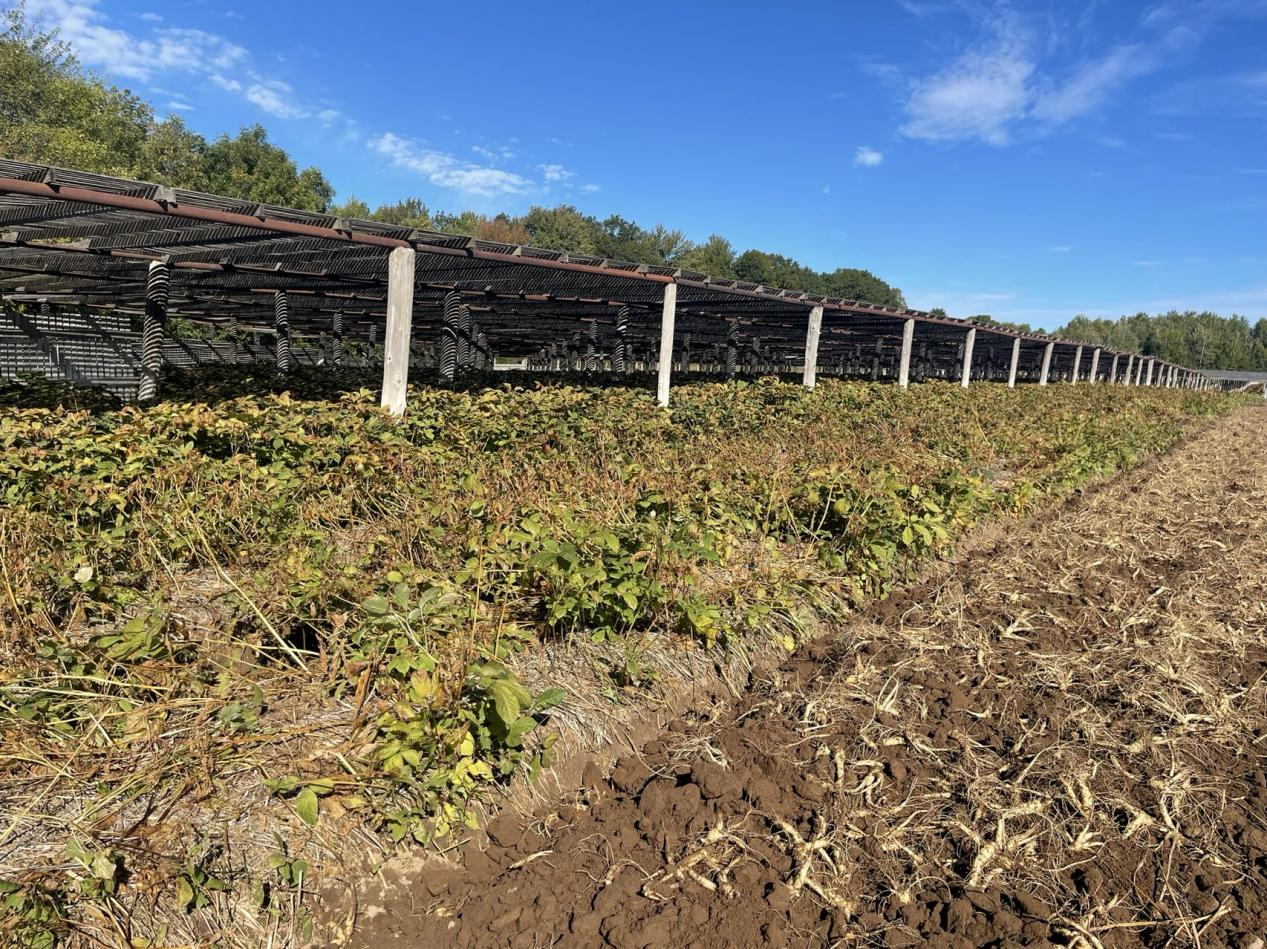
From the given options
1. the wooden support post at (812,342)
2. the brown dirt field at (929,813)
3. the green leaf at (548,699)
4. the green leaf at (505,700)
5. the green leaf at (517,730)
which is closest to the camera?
the brown dirt field at (929,813)

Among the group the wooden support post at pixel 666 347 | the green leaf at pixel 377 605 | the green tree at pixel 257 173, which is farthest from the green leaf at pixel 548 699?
the green tree at pixel 257 173

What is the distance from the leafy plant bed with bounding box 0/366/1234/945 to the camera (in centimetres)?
258

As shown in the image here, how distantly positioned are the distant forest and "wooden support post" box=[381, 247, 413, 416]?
2955 centimetres

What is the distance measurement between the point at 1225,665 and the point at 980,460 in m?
4.73

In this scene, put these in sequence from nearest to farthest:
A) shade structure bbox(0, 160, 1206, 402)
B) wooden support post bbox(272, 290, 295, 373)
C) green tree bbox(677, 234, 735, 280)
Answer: shade structure bbox(0, 160, 1206, 402)
wooden support post bbox(272, 290, 295, 373)
green tree bbox(677, 234, 735, 280)

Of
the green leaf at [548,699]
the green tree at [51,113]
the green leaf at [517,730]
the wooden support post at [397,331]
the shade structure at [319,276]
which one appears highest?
the green tree at [51,113]

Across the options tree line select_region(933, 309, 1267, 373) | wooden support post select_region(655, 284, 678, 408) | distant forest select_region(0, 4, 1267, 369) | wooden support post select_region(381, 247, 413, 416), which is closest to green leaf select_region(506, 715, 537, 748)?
wooden support post select_region(381, 247, 413, 416)

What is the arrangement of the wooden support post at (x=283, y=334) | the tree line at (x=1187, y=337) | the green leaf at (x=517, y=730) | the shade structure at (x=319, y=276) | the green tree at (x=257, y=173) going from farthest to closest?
the tree line at (x=1187, y=337) → the green tree at (x=257, y=173) → the wooden support post at (x=283, y=334) → the shade structure at (x=319, y=276) → the green leaf at (x=517, y=730)

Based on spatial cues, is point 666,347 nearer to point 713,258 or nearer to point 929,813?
point 929,813

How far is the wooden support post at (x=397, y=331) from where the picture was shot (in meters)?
9.80

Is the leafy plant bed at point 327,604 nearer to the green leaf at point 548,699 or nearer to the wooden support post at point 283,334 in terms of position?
the green leaf at point 548,699

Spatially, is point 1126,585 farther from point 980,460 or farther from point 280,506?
point 280,506

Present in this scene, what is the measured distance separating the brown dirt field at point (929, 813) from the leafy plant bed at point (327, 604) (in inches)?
16.9

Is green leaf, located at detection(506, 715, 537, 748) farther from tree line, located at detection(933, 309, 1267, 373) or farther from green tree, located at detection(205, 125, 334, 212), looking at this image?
tree line, located at detection(933, 309, 1267, 373)
